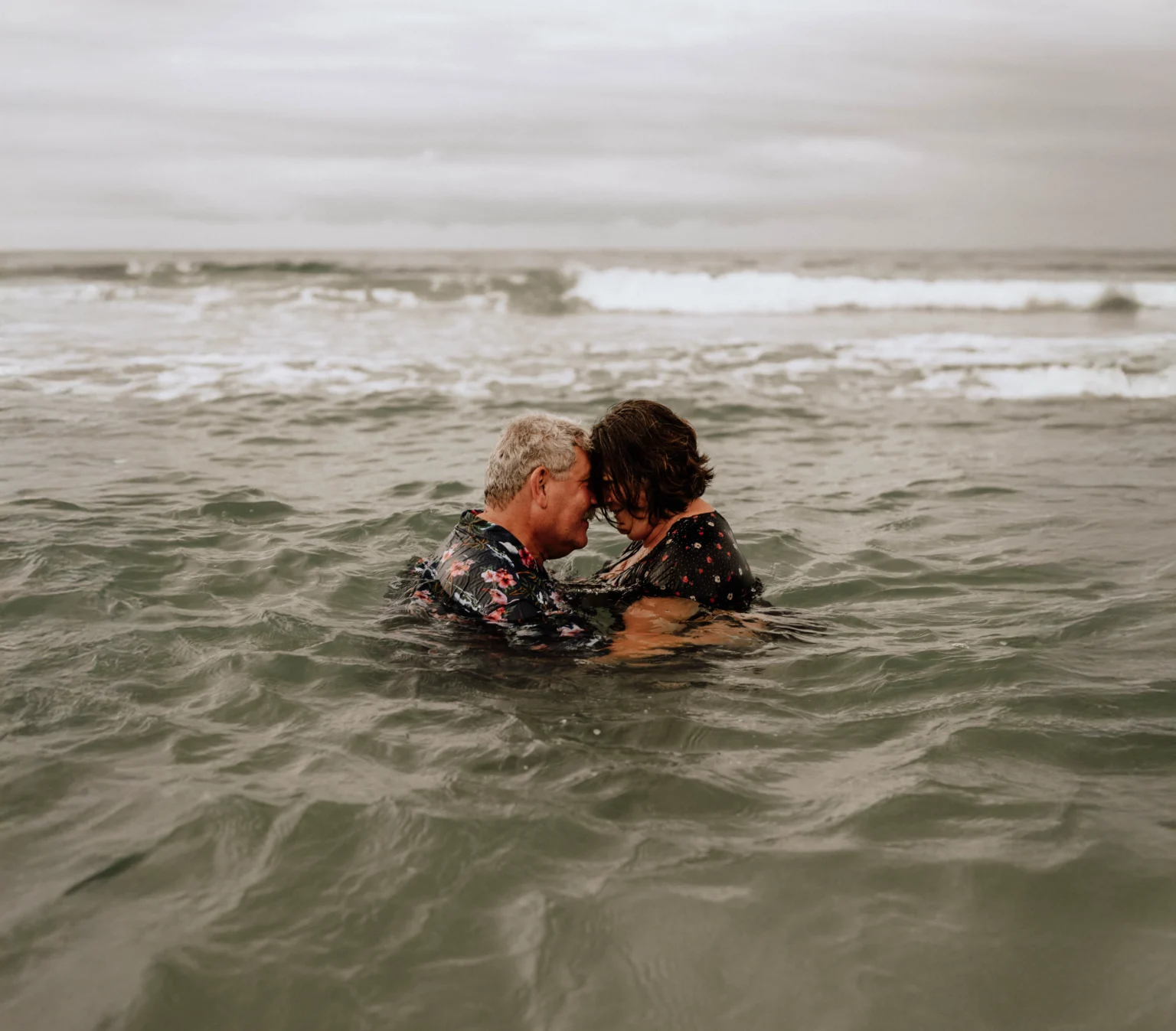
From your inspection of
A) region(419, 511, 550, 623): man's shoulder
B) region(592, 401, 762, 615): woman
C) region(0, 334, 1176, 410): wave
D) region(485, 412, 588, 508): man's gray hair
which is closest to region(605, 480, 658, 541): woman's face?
region(592, 401, 762, 615): woman

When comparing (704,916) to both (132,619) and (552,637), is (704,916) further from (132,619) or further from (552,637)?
(132,619)

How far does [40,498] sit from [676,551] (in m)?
5.57

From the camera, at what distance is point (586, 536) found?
216 inches

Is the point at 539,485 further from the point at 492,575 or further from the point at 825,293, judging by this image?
the point at 825,293

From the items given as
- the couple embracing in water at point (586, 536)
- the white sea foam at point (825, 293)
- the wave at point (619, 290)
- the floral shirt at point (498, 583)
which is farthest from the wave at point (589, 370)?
the white sea foam at point (825, 293)

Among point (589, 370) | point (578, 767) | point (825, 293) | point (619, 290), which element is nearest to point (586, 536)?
point (578, 767)

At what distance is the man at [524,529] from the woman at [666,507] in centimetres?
16

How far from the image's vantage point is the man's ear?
529 centimetres

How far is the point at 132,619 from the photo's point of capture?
5.89 meters

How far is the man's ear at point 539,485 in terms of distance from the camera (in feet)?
17.3

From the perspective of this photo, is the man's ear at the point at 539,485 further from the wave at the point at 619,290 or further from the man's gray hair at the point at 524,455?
the wave at the point at 619,290

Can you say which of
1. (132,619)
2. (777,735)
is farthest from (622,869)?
(132,619)

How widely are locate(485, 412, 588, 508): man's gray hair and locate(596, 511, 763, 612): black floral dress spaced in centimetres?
68

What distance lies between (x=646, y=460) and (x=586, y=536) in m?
0.49
